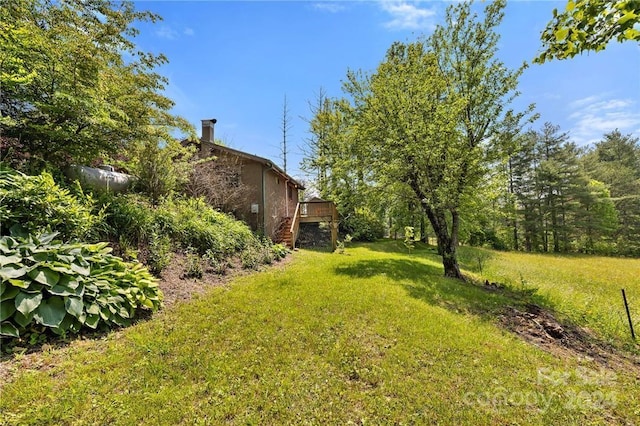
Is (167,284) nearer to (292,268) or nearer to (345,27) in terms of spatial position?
(292,268)

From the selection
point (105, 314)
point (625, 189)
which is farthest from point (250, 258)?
point (625, 189)

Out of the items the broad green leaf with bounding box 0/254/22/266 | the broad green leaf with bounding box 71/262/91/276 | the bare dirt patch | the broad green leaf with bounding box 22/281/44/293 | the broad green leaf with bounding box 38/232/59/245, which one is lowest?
the bare dirt patch

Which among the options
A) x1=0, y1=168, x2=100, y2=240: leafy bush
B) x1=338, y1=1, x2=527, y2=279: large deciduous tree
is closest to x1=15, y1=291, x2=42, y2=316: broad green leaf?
x1=0, y1=168, x2=100, y2=240: leafy bush

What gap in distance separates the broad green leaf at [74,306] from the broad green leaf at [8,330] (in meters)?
0.47

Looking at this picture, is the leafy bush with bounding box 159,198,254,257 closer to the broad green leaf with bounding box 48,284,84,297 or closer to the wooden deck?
the broad green leaf with bounding box 48,284,84,297

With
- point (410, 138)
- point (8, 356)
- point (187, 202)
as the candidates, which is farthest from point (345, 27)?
point (8, 356)

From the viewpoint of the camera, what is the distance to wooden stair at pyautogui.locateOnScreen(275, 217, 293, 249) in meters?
13.4

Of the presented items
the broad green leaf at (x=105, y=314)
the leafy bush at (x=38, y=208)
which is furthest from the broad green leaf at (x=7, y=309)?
the leafy bush at (x=38, y=208)

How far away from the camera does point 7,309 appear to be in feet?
10.2

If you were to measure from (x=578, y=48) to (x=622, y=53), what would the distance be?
246 centimetres

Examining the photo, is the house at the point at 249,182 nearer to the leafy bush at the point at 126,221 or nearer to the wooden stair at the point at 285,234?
the wooden stair at the point at 285,234

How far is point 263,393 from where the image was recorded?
3.00m

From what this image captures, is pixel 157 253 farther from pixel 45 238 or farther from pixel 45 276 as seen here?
pixel 45 276

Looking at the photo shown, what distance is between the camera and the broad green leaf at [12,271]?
10.2ft
